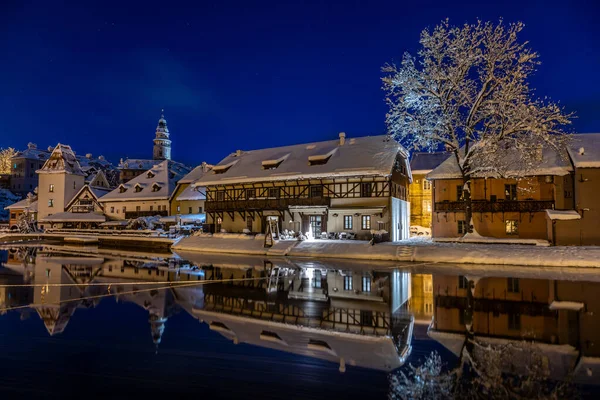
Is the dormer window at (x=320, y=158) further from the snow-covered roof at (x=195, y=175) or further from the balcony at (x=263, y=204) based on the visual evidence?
the snow-covered roof at (x=195, y=175)

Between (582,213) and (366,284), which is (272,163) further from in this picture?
(582,213)

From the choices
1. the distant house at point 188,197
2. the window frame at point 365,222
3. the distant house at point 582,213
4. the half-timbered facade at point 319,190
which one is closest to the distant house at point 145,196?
the distant house at point 188,197

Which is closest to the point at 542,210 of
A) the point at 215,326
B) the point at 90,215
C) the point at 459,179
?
the point at 459,179

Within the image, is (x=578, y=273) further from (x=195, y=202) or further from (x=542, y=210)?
(x=195, y=202)

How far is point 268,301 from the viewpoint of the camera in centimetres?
1248

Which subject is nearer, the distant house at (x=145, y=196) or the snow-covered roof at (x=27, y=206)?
the distant house at (x=145, y=196)

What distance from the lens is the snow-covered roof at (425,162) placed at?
45.2 meters

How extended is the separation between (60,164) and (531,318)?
246ft

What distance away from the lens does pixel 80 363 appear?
7012mm

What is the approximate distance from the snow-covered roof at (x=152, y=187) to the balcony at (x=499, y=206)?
38.1m

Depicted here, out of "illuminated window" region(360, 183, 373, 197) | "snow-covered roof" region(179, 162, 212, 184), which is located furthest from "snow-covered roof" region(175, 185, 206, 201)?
"illuminated window" region(360, 183, 373, 197)

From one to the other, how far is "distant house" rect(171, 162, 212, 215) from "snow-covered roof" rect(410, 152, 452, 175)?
2644 centimetres

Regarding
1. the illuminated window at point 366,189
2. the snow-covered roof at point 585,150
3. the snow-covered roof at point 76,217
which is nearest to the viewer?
the snow-covered roof at point 585,150

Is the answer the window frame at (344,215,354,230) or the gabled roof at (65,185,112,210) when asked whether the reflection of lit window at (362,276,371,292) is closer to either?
the window frame at (344,215,354,230)
